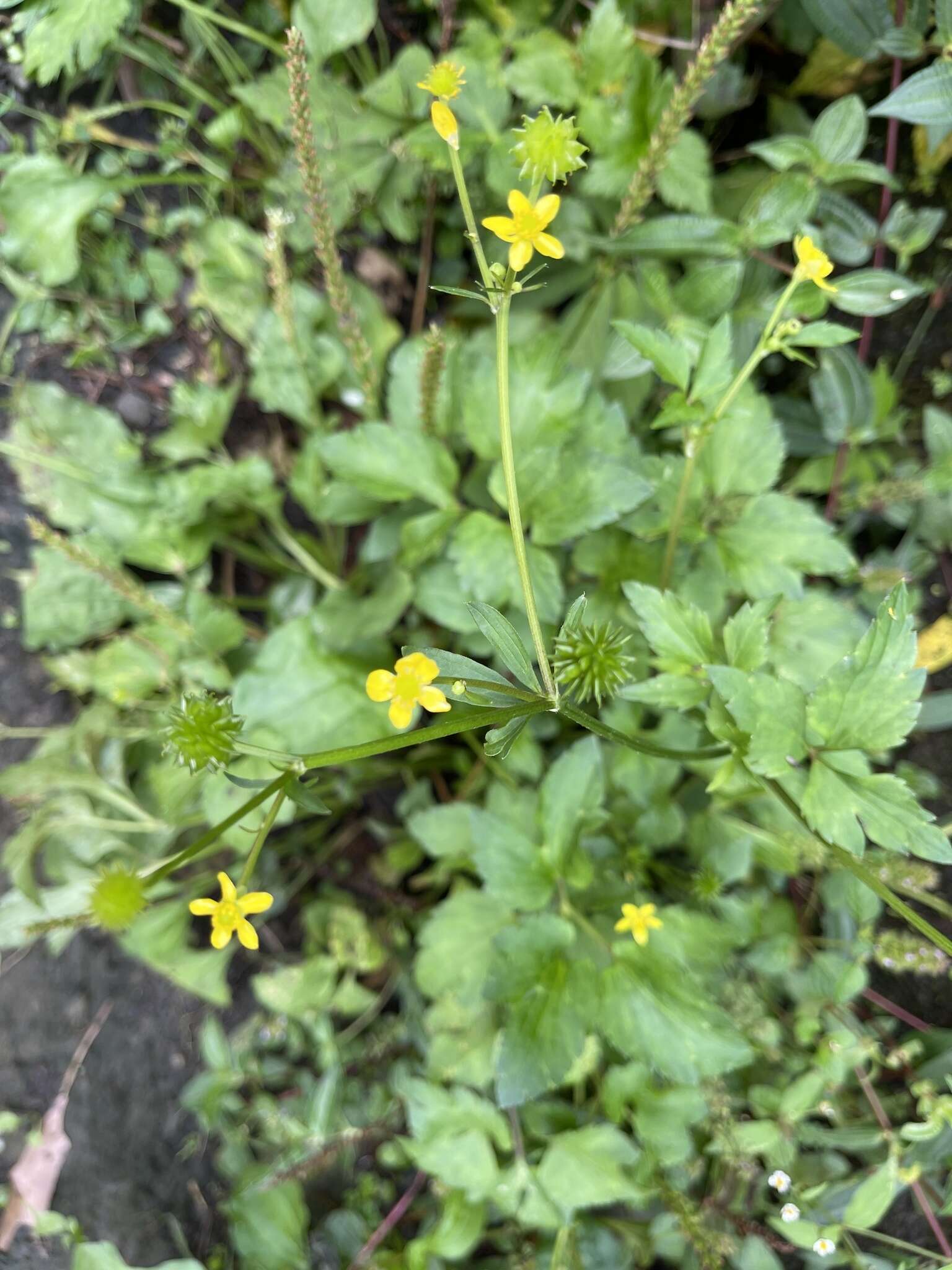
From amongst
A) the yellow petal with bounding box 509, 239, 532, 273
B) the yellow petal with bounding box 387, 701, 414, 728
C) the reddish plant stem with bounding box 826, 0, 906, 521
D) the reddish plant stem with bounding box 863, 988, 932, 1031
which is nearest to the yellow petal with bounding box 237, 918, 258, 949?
the yellow petal with bounding box 387, 701, 414, 728

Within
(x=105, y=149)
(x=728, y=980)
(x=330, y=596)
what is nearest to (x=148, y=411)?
(x=105, y=149)

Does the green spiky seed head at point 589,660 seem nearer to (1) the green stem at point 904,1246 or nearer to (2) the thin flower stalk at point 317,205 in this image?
(2) the thin flower stalk at point 317,205

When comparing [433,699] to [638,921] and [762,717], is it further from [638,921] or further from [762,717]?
[638,921]

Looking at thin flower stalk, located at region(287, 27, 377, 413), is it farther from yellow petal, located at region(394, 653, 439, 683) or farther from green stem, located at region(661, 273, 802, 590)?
yellow petal, located at region(394, 653, 439, 683)

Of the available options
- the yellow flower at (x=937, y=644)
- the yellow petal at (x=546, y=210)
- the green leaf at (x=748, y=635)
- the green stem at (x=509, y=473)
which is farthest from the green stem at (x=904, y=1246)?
the yellow petal at (x=546, y=210)

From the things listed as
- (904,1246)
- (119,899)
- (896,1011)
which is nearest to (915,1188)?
(904,1246)
